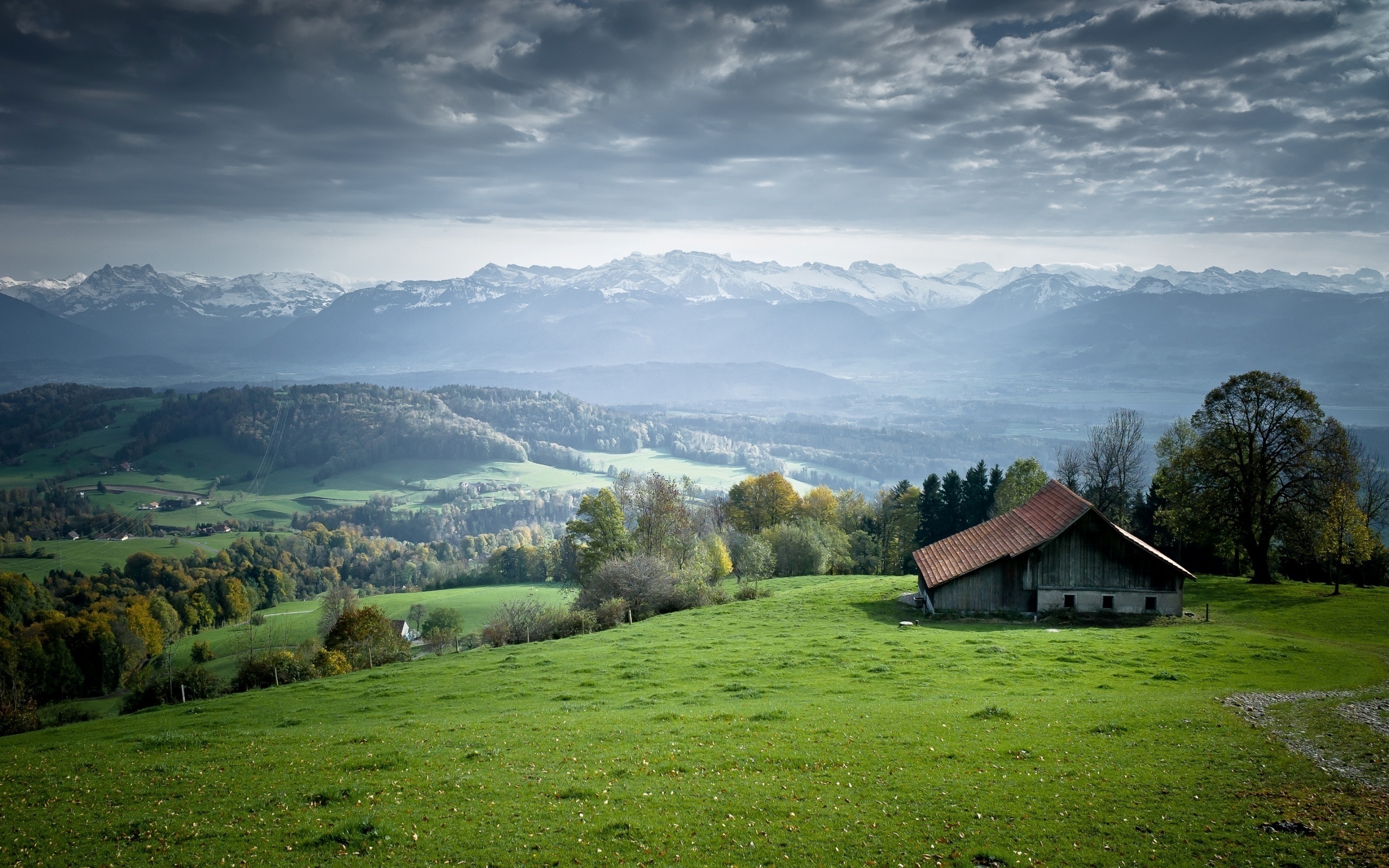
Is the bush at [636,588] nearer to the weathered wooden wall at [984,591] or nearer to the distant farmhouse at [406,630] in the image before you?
the weathered wooden wall at [984,591]

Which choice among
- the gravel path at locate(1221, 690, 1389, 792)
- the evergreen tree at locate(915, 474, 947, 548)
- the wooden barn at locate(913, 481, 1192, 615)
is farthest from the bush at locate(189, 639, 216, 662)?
the gravel path at locate(1221, 690, 1389, 792)

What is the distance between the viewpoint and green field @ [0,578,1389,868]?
1182cm

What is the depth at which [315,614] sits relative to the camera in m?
101

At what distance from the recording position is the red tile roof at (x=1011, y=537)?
40375mm

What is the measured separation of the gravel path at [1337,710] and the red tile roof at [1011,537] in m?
18.4

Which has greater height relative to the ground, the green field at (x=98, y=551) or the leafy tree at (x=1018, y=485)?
the leafy tree at (x=1018, y=485)

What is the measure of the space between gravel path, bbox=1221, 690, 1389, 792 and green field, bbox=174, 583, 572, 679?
5365cm

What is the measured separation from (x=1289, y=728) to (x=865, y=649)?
49.3 feet

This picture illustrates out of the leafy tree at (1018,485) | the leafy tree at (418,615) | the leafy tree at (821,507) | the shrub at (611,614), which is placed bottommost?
the leafy tree at (418,615)

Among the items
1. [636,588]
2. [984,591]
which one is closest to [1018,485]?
[984,591]

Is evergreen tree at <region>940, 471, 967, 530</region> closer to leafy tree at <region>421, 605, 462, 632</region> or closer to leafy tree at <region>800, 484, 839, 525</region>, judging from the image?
leafy tree at <region>800, 484, 839, 525</region>

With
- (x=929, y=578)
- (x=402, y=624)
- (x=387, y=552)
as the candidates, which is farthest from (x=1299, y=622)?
(x=387, y=552)

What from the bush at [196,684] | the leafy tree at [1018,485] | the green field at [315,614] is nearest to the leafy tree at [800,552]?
the leafy tree at [1018,485]

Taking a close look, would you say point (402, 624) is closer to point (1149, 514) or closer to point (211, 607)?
point (211, 607)
